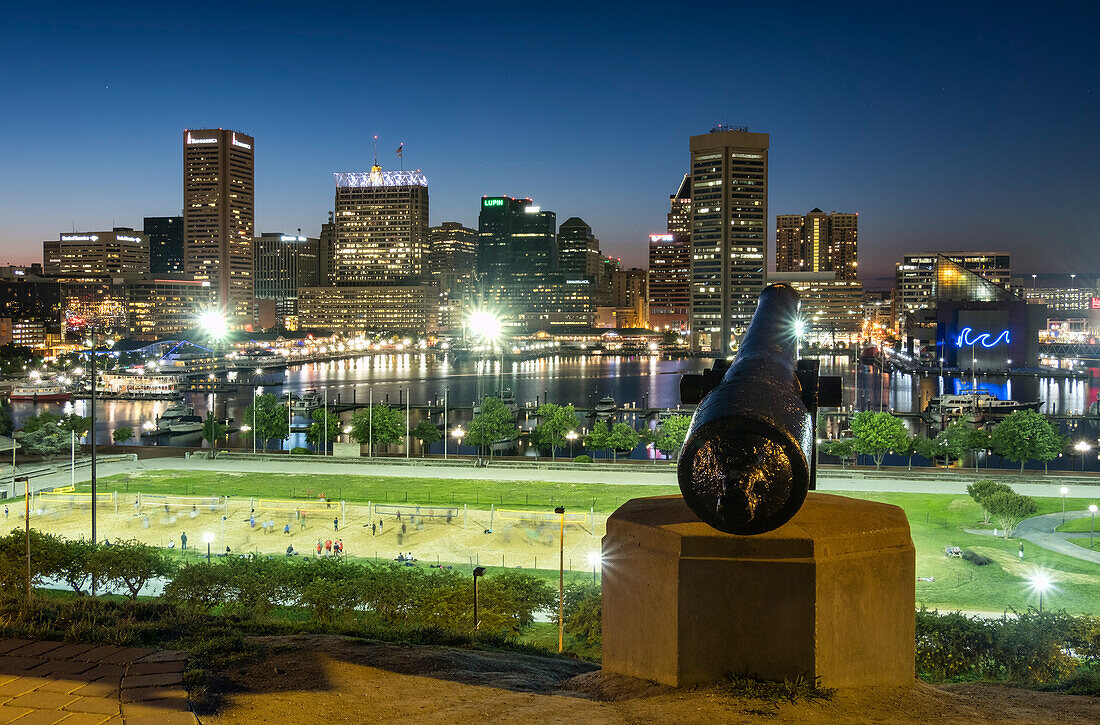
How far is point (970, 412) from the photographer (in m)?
52.8

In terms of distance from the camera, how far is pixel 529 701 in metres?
4.80

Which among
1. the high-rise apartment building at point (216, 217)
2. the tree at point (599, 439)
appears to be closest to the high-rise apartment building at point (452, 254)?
the high-rise apartment building at point (216, 217)

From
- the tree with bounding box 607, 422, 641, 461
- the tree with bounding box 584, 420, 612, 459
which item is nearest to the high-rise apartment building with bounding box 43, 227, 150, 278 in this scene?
the tree with bounding box 584, 420, 612, 459

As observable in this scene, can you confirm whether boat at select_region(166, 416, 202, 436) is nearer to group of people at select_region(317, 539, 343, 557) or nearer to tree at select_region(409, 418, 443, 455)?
tree at select_region(409, 418, 443, 455)

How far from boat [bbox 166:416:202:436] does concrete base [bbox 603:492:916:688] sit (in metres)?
50.2

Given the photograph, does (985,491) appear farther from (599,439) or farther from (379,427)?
(379,427)

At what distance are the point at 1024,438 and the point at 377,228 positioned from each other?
493 ft

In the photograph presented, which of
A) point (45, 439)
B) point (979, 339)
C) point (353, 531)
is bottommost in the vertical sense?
point (353, 531)

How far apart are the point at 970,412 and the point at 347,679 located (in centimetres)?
5546

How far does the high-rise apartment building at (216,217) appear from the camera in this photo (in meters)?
157

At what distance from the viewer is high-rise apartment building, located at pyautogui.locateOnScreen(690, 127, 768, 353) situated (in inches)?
5251

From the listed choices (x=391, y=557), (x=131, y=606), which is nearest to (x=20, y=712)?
(x=131, y=606)

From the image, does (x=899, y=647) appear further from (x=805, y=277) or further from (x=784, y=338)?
(x=805, y=277)

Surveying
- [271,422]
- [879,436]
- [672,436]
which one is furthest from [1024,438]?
[271,422]
